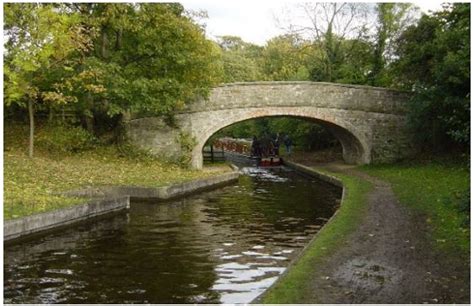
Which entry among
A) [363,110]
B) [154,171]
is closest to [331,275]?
[154,171]

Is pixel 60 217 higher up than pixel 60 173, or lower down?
lower down

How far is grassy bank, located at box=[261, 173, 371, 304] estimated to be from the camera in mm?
6371

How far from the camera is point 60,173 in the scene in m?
16.4

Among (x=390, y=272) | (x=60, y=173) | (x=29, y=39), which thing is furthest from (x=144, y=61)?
(x=390, y=272)

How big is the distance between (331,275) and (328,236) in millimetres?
2358

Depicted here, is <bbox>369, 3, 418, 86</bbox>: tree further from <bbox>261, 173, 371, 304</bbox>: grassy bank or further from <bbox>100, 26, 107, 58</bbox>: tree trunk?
<bbox>261, 173, 371, 304</bbox>: grassy bank

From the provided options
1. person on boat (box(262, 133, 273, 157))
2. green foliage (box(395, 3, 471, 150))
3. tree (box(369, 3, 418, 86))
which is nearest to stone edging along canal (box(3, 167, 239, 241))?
green foliage (box(395, 3, 471, 150))

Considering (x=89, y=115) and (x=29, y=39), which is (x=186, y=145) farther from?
(x=29, y=39)

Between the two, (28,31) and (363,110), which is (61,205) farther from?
(363,110)

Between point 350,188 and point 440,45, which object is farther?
point 440,45

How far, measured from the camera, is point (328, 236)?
9516 millimetres

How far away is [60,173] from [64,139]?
4.63 m

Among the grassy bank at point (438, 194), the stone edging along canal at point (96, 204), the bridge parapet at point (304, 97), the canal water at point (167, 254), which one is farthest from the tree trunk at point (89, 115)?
the grassy bank at point (438, 194)

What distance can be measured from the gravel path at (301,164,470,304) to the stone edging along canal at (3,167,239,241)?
18.6 feet
